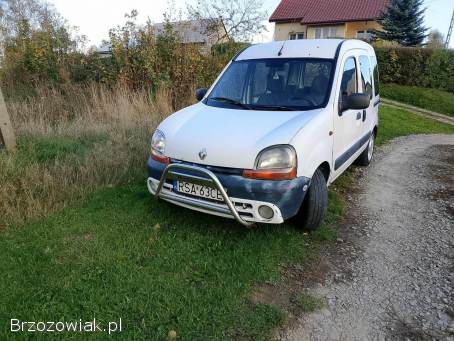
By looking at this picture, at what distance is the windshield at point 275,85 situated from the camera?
3.75m

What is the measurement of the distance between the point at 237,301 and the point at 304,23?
32083 mm

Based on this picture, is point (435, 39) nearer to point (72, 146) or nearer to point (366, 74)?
point (366, 74)

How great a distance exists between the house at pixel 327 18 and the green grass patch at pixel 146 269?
28291mm

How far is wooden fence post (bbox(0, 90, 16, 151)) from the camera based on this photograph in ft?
14.9

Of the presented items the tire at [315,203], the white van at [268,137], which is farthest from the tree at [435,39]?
the tire at [315,203]

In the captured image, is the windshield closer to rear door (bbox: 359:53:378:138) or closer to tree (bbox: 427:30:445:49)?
rear door (bbox: 359:53:378:138)

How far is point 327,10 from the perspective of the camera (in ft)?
101

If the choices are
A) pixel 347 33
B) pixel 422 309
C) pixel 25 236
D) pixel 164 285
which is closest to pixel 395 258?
pixel 422 309

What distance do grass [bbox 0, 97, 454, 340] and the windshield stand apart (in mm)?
1342

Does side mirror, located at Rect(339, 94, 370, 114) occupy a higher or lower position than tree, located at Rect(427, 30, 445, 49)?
lower

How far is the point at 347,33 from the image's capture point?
29.8m

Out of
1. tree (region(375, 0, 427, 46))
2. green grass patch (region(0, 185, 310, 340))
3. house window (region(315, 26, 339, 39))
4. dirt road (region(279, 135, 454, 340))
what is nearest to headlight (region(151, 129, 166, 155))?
green grass patch (region(0, 185, 310, 340))

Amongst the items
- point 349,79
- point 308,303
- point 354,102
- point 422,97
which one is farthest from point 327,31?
point 308,303

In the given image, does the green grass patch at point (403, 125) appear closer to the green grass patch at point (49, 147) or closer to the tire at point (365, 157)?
the tire at point (365, 157)
